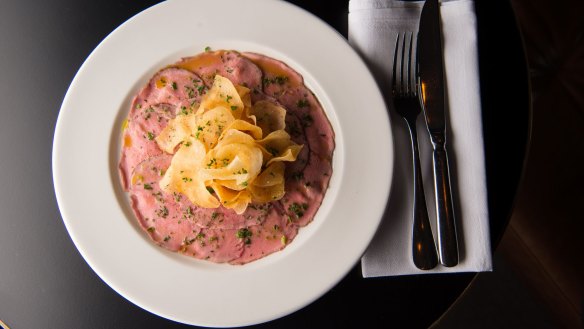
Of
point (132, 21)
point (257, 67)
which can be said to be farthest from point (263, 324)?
point (132, 21)

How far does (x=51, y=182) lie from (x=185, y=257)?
1.78 ft

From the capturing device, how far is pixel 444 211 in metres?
1.48

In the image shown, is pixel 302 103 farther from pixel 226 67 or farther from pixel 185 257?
pixel 185 257

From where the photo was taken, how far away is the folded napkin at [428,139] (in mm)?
1488

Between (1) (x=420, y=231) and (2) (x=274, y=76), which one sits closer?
(1) (x=420, y=231)

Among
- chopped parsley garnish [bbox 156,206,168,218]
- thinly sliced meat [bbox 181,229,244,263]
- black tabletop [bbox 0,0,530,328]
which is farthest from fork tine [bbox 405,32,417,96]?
chopped parsley garnish [bbox 156,206,168,218]

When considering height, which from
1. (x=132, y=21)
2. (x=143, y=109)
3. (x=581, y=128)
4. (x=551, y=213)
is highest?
(x=132, y=21)

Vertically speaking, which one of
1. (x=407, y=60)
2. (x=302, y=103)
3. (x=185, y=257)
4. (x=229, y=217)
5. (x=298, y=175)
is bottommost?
(x=185, y=257)

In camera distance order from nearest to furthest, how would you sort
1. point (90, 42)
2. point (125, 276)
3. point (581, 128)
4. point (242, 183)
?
1. point (242, 183)
2. point (125, 276)
3. point (90, 42)
4. point (581, 128)

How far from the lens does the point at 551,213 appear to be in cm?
187

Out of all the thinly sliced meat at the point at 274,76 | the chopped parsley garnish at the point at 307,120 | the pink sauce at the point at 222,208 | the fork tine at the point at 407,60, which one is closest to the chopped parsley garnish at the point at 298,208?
the pink sauce at the point at 222,208

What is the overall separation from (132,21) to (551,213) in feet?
5.46

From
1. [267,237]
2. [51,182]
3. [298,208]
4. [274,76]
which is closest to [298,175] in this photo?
[298,208]

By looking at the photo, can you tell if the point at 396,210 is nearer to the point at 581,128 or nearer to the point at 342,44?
the point at 342,44
